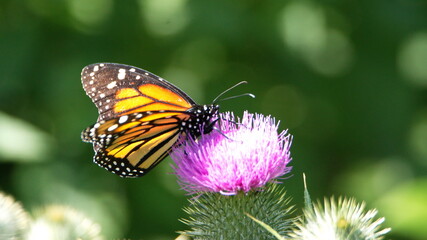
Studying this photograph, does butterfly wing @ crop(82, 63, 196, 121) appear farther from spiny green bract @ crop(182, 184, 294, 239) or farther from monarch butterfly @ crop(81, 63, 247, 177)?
spiny green bract @ crop(182, 184, 294, 239)

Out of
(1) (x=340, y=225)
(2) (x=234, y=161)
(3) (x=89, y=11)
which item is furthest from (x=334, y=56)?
(1) (x=340, y=225)

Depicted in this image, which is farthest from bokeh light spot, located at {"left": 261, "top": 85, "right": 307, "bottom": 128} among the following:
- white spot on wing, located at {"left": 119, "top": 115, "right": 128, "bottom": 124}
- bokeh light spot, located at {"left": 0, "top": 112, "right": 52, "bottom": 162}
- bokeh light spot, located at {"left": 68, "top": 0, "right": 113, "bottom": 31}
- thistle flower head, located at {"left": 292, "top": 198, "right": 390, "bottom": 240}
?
thistle flower head, located at {"left": 292, "top": 198, "right": 390, "bottom": 240}

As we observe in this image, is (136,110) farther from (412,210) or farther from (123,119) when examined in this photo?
(412,210)

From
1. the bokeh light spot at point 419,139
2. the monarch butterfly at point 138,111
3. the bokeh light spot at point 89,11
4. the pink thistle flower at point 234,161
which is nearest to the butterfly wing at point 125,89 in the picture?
the monarch butterfly at point 138,111

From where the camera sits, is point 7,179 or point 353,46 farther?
point 353,46

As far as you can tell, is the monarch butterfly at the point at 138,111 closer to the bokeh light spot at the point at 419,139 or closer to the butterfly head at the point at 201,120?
the butterfly head at the point at 201,120

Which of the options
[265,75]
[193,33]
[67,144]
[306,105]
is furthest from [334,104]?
[67,144]

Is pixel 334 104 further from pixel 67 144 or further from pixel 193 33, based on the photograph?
pixel 67 144
